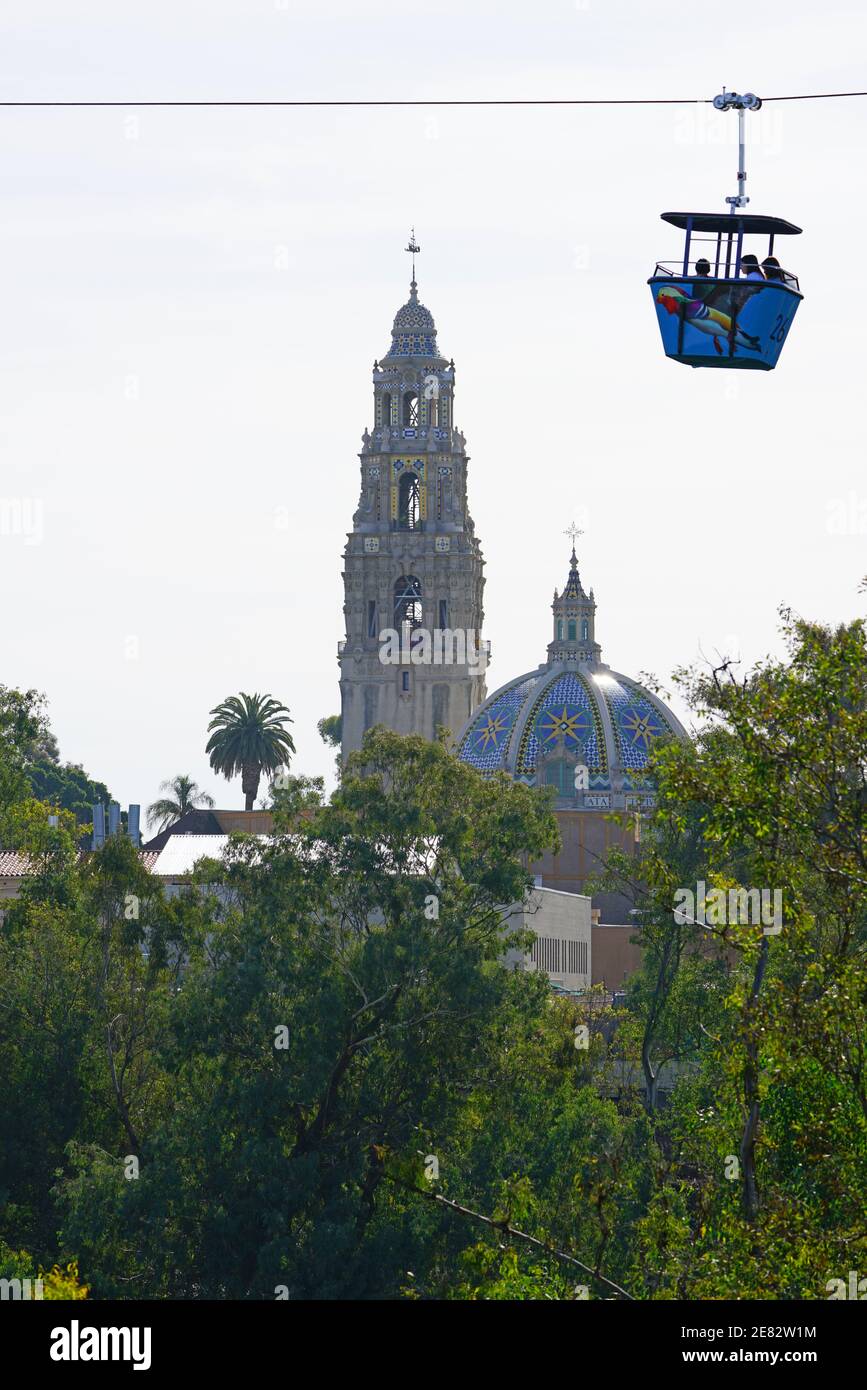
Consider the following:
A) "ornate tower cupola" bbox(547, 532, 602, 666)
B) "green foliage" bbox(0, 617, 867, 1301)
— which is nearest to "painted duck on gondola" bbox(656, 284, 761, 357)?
"green foliage" bbox(0, 617, 867, 1301)

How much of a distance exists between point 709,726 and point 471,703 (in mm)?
108094

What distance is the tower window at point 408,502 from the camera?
508 feet

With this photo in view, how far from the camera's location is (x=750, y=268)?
2995cm

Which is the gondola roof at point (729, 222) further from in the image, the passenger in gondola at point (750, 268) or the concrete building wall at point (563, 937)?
the concrete building wall at point (563, 937)

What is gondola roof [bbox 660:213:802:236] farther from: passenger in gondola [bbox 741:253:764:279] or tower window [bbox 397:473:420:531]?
tower window [bbox 397:473:420:531]

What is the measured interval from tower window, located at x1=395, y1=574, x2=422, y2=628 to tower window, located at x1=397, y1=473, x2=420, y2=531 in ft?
10.5

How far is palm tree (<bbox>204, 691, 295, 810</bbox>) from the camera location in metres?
135

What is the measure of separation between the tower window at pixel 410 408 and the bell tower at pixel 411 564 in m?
0.06

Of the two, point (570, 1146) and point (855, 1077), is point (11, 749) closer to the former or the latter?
point (570, 1146)

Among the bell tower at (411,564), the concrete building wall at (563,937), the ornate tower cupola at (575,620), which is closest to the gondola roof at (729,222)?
the concrete building wall at (563,937)

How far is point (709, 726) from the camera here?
45688mm

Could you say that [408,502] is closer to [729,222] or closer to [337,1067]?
[337,1067]

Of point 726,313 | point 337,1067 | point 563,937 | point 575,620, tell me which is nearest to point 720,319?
point 726,313
